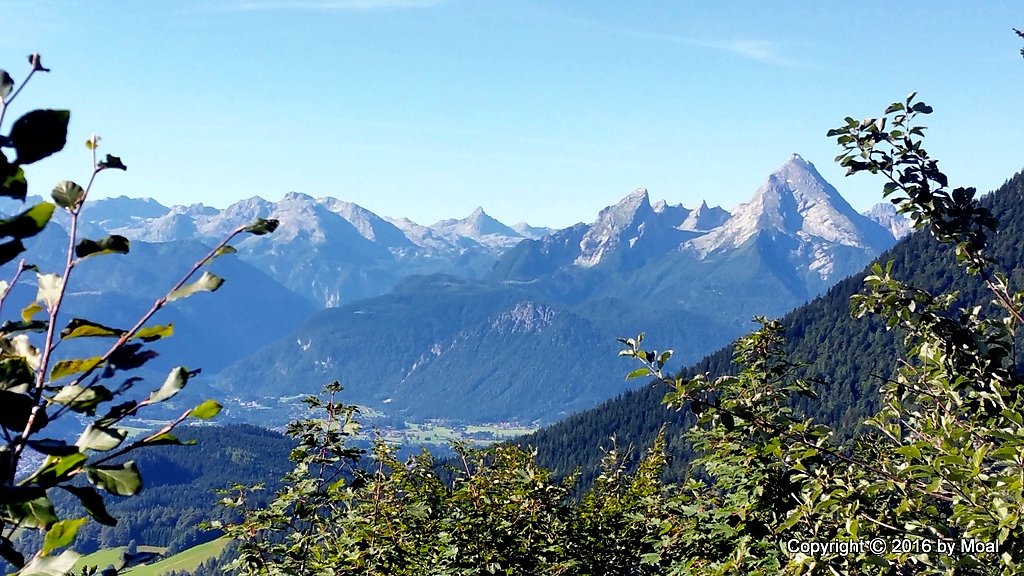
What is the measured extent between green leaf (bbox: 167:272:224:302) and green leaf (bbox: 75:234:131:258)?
0.20 meters

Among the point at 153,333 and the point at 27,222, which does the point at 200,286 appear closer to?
the point at 153,333

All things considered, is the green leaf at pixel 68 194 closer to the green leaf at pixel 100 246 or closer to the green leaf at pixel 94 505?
the green leaf at pixel 100 246

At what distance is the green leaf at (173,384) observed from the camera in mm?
2199

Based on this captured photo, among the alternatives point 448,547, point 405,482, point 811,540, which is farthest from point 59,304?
point 405,482

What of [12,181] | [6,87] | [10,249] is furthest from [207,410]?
[6,87]

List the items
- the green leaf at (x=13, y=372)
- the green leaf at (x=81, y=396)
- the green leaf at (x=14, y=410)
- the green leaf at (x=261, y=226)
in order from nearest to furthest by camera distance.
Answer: the green leaf at (x=14, y=410) → the green leaf at (x=13, y=372) → the green leaf at (x=81, y=396) → the green leaf at (x=261, y=226)

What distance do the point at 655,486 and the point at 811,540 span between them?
9.04m

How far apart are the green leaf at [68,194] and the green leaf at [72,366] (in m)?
0.45

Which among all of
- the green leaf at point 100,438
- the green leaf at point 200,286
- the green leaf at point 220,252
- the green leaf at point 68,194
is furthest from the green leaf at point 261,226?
the green leaf at point 100,438

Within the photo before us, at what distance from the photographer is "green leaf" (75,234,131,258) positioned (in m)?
2.18

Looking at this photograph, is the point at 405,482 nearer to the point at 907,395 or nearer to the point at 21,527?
the point at 907,395

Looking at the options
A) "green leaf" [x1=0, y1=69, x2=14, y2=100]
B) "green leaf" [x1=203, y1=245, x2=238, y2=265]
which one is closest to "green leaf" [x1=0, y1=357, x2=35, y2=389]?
"green leaf" [x1=203, y1=245, x2=238, y2=265]

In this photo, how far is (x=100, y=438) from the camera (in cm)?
210

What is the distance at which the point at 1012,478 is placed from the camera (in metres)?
4.54
